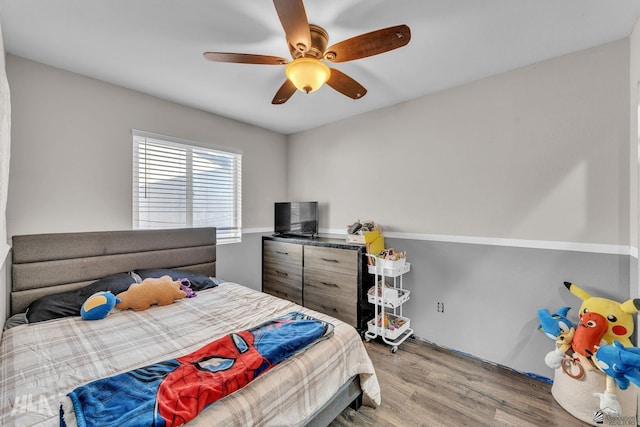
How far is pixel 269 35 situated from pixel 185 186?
1.98m

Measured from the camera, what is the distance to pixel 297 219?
145 inches

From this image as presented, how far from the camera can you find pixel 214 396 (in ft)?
3.54

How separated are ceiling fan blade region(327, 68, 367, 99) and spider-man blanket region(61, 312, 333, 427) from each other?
167cm

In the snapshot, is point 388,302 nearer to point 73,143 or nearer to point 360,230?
point 360,230

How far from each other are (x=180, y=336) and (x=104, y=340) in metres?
0.44

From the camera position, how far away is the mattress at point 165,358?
44.0 inches

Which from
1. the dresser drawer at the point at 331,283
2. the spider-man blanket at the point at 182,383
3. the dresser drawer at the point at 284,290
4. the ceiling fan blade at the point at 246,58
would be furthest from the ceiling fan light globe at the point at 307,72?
the dresser drawer at the point at 284,290

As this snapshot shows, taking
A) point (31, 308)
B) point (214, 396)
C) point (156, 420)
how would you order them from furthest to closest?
point (31, 308) → point (214, 396) → point (156, 420)

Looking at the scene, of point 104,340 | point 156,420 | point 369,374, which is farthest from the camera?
point 369,374

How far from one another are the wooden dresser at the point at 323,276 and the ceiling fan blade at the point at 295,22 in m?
1.92

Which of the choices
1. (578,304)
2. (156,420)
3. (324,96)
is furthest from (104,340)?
(578,304)

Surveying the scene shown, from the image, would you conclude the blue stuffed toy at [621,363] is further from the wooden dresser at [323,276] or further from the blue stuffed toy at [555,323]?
the wooden dresser at [323,276]

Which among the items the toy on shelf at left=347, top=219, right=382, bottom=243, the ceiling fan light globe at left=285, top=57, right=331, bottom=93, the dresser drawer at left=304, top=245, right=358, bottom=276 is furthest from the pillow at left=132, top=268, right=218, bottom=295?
the ceiling fan light globe at left=285, top=57, right=331, bottom=93

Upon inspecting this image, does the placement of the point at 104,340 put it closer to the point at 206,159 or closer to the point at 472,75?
the point at 206,159
